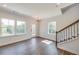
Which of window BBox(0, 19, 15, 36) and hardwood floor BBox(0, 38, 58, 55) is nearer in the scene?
hardwood floor BBox(0, 38, 58, 55)

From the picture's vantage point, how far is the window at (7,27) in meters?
4.27

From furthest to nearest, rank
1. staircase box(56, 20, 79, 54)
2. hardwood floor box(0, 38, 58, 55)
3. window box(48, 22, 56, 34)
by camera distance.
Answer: window box(48, 22, 56, 34), hardwood floor box(0, 38, 58, 55), staircase box(56, 20, 79, 54)

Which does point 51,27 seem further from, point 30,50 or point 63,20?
point 30,50

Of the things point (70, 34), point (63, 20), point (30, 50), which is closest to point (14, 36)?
point (30, 50)

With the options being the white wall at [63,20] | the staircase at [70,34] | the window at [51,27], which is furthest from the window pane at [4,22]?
the staircase at [70,34]

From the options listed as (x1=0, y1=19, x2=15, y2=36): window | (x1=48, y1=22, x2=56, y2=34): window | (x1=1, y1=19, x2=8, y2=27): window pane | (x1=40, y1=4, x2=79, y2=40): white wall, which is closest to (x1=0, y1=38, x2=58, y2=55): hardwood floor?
(x1=40, y1=4, x2=79, y2=40): white wall

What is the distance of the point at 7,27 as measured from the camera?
4.58 meters

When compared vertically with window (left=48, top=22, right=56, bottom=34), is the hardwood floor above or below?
below

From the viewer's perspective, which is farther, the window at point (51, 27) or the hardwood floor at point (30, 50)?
the window at point (51, 27)

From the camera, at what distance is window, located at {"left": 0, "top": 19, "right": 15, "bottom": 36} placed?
427 centimetres

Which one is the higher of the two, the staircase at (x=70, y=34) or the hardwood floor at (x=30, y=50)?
the staircase at (x=70, y=34)

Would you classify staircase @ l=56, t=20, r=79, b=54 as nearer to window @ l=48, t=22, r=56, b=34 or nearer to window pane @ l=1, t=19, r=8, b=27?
window @ l=48, t=22, r=56, b=34

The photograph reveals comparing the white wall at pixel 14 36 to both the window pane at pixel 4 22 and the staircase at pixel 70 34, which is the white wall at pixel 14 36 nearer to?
the window pane at pixel 4 22
